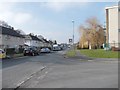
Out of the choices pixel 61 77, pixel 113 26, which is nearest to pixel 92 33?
pixel 113 26

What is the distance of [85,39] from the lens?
3755 inches

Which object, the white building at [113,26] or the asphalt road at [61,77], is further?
the white building at [113,26]

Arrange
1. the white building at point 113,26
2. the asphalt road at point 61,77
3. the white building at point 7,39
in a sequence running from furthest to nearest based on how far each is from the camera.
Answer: the white building at point 7,39 < the white building at point 113,26 < the asphalt road at point 61,77

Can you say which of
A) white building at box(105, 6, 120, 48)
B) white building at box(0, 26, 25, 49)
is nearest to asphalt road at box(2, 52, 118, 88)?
white building at box(105, 6, 120, 48)

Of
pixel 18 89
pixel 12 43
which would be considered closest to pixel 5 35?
pixel 12 43

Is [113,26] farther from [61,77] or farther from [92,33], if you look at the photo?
[61,77]

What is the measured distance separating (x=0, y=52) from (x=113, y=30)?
129 feet

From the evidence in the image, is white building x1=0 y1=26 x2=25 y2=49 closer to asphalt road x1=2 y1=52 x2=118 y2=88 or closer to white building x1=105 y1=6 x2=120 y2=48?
white building x1=105 y1=6 x2=120 y2=48

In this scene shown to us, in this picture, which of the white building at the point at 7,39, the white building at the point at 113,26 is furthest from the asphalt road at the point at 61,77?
the white building at the point at 7,39

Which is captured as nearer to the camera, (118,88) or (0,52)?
(118,88)

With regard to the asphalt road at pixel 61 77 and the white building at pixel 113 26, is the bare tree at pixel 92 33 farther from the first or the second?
the asphalt road at pixel 61 77

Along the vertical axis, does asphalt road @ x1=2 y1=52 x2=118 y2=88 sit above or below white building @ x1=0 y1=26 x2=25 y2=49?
below

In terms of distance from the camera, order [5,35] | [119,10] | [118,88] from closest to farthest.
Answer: [118,88]
[119,10]
[5,35]

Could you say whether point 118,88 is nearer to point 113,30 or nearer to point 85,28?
point 113,30
